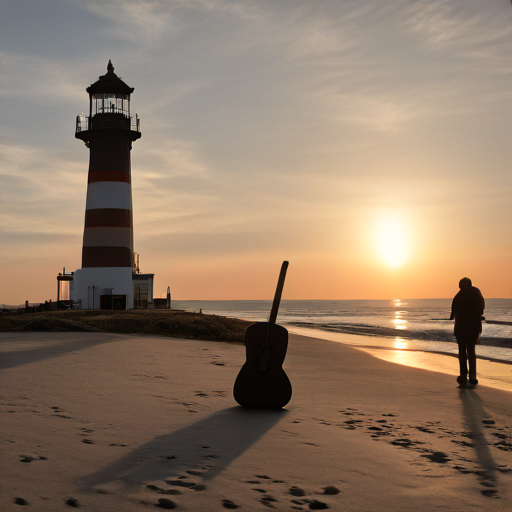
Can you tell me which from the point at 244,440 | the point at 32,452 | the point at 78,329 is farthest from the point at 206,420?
the point at 78,329

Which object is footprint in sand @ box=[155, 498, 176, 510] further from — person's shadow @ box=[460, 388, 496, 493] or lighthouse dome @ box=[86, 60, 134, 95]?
lighthouse dome @ box=[86, 60, 134, 95]

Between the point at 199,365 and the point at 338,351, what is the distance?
6.53 meters

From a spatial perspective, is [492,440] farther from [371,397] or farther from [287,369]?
[287,369]

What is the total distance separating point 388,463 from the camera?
4.23 m

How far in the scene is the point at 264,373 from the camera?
6.45 meters

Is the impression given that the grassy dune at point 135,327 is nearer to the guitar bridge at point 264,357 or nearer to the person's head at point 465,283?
the person's head at point 465,283

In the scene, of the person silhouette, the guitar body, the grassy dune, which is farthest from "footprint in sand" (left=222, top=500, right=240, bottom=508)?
the grassy dune

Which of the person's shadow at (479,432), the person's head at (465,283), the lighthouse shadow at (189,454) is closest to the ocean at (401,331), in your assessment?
the person's head at (465,283)

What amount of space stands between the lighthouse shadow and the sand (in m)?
0.01

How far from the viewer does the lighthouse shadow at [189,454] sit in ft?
11.9

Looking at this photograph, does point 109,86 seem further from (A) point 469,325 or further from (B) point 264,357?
(B) point 264,357

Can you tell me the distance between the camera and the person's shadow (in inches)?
159

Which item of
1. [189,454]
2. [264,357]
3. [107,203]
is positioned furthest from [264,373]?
[107,203]

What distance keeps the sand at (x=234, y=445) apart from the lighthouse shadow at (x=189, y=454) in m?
0.01
